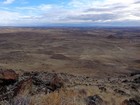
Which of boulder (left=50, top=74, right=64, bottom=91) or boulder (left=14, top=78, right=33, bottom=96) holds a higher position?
boulder (left=14, top=78, right=33, bottom=96)

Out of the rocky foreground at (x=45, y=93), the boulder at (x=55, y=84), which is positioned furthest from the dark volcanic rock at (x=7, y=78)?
the boulder at (x=55, y=84)

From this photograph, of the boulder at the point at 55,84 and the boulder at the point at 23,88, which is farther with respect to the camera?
the boulder at the point at 55,84

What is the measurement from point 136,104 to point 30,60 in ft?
82.4

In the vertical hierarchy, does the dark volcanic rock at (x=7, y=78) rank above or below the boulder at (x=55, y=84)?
above

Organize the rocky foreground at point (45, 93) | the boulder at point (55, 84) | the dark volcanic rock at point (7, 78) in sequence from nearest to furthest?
the rocky foreground at point (45, 93), the dark volcanic rock at point (7, 78), the boulder at point (55, 84)

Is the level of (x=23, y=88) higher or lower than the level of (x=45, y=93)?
higher

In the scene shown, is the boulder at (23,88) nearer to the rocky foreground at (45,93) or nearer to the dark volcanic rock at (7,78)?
the rocky foreground at (45,93)

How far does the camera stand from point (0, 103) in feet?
25.7

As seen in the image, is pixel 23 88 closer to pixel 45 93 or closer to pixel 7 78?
pixel 45 93

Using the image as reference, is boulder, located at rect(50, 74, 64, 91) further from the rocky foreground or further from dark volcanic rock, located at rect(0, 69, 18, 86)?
dark volcanic rock, located at rect(0, 69, 18, 86)

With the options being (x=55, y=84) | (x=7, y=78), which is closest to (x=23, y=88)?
(x=7, y=78)

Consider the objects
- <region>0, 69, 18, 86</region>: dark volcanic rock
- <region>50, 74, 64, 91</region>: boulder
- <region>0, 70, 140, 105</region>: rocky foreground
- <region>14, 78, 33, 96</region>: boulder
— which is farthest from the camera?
<region>50, 74, 64, 91</region>: boulder

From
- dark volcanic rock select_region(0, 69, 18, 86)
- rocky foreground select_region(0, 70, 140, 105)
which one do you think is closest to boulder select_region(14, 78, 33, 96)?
rocky foreground select_region(0, 70, 140, 105)

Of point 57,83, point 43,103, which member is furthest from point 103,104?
point 43,103
